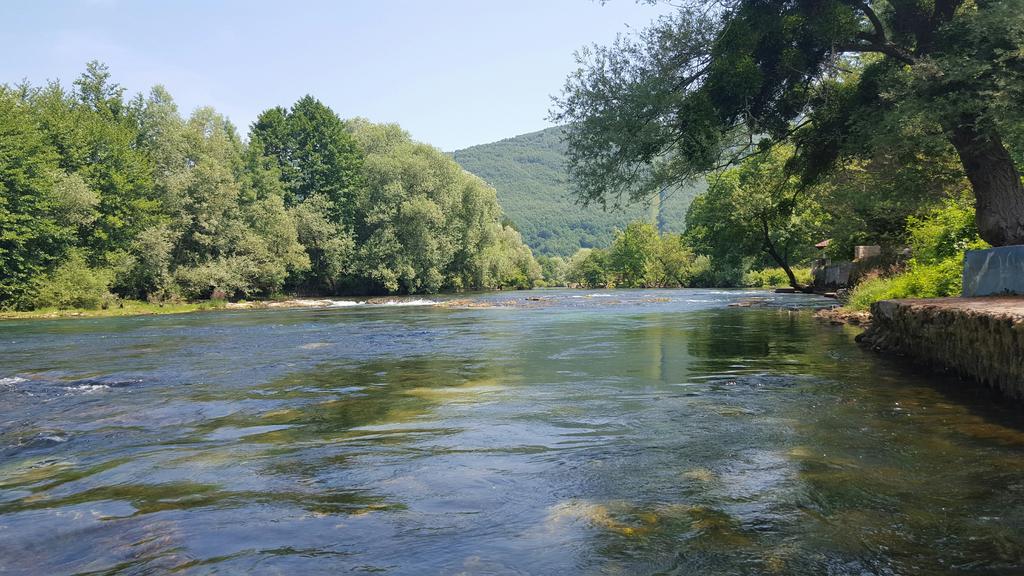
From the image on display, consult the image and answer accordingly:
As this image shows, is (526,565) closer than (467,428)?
Yes

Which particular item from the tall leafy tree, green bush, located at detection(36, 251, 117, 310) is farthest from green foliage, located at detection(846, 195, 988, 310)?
the tall leafy tree

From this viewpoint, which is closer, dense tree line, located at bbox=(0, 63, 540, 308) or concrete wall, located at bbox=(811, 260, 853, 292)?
dense tree line, located at bbox=(0, 63, 540, 308)

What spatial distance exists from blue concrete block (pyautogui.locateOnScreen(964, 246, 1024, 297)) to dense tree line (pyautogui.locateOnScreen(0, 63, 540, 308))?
40836 mm

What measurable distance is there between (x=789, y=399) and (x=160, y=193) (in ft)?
157

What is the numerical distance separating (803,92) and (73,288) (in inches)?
1505

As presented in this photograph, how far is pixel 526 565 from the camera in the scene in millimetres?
3727

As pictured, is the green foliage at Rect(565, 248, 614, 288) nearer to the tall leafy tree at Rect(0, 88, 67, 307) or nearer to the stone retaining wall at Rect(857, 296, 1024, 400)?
the tall leafy tree at Rect(0, 88, 67, 307)

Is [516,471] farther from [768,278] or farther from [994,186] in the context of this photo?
[768,278]

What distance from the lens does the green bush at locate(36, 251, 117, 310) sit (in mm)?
35750

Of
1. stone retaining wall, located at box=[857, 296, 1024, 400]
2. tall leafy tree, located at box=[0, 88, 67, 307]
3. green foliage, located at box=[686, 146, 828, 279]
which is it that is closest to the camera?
stone retaining wall, located at box=[857, 296, 1024, 400]

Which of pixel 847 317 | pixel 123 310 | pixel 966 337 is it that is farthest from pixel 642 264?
pixel 966 337

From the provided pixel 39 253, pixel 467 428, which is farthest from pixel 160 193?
pixel 467 428

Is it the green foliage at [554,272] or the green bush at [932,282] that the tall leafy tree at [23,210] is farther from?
the green foliage at [554,272]

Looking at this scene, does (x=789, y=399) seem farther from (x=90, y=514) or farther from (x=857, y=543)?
(x=90, y=514)
